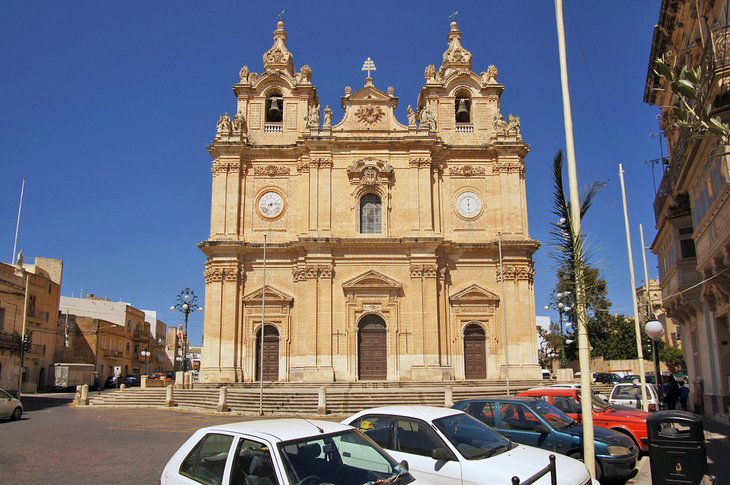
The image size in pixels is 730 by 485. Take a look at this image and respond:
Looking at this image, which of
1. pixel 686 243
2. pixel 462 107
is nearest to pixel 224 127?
pixel 462 107

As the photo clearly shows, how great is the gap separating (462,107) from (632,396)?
20543 millimetres

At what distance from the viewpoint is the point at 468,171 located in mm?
33812

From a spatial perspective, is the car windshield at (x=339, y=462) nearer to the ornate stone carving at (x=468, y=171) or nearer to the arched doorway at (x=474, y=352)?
the arched doorway at (x=474, y=352)

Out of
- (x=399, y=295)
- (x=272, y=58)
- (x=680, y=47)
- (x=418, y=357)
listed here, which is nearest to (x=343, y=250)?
(x=399, y=295)

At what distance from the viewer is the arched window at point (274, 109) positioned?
1371 inches

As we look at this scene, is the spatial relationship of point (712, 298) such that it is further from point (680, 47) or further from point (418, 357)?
point (418, 357)

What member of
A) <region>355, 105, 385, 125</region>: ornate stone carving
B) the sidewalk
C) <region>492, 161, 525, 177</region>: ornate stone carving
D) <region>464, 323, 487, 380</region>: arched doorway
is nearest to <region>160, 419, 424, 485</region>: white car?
the sidewalk

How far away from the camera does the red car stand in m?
12.9

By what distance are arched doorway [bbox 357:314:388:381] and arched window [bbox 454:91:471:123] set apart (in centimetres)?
1297

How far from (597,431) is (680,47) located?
15.5m

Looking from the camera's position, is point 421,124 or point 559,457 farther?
point 421,124

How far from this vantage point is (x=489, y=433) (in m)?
8.18

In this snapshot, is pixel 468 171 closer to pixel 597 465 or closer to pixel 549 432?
pixel 549 432

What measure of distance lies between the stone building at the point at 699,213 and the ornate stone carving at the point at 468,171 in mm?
10592
